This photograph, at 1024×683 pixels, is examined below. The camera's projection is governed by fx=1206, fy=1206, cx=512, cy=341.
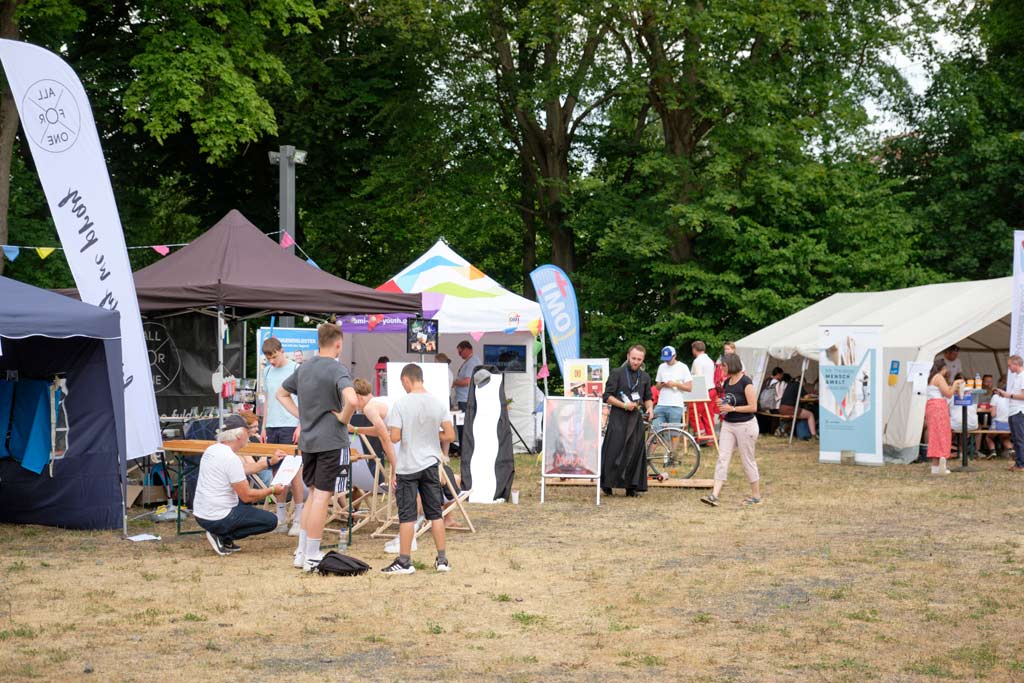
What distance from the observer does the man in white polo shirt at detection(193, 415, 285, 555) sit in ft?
29.0

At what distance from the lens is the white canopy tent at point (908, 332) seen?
17.4 meters

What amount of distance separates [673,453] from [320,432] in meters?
7.40

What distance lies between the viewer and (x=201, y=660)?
5.85m

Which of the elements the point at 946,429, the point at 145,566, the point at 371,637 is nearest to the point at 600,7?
the point at 946,429

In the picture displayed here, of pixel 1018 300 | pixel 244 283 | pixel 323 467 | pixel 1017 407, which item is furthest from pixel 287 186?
pixel 1017 407

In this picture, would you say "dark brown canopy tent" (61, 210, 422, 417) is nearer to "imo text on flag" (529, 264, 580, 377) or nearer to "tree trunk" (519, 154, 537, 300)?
"imo text on flag" (529, 264, 580, 377)

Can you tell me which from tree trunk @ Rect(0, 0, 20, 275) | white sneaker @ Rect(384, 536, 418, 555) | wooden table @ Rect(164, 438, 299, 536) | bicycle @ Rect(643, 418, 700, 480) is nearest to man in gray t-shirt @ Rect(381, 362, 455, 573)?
white sneaker @ Rect(384, 536, 418, 555)

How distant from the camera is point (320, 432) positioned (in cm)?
838

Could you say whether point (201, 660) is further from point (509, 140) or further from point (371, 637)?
point (509, 140)

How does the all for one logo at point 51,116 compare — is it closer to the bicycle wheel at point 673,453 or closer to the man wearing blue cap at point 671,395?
the bicycle wheel at point 673,453

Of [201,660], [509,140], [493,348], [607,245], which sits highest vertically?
[509,140]

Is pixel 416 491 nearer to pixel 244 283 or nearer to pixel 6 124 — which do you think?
pixel 244 283

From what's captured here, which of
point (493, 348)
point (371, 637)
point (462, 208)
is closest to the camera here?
point (371, 637)

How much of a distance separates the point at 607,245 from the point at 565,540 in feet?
57.5
